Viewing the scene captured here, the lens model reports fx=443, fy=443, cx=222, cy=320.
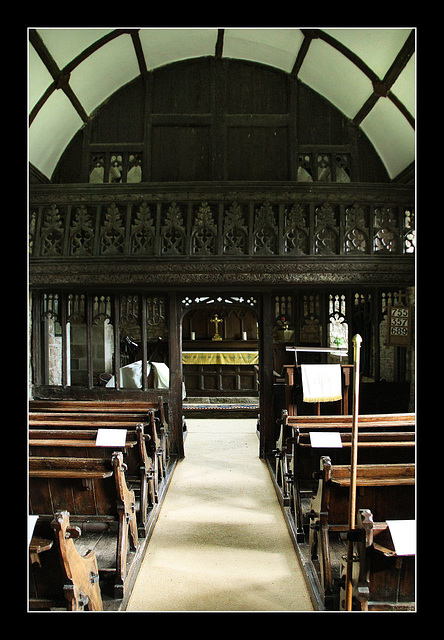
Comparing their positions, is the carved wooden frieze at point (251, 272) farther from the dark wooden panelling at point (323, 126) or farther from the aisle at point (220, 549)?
the aisle at point (220, 549)

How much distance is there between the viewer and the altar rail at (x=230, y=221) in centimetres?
622

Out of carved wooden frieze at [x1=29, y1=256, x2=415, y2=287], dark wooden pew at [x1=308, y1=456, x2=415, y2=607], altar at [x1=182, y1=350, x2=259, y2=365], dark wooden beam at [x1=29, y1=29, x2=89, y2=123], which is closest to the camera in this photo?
dark wooden pew at [x1=308, y1=456, x2=415, y2=607]

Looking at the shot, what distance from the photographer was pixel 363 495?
2.93 m

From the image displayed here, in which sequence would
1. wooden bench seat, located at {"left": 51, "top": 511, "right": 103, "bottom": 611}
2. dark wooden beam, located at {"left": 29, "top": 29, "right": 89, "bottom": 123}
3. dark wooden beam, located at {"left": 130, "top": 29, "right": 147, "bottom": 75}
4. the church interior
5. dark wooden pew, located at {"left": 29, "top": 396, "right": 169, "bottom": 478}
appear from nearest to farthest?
1. wooden bench seat, located at {"left": 51, "top": 511, "right": 103, "bottom": 611}
2. dark wooden pew, located at {"left": 29, "top": 396, "right": 169, "bottom": 478}
3. dark wooden beam, located at {"left": 29, "top": 29, "right": 89, "bottom": 123}
4. the church interior
5. dark wooden beam, located at {"left": 130, "top": 29, "right": 147, "bottom": 75}

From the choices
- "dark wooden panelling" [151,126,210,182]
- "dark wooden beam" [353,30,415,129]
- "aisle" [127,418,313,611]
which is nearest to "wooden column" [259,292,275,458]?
"aisle" [127,418,313,611]

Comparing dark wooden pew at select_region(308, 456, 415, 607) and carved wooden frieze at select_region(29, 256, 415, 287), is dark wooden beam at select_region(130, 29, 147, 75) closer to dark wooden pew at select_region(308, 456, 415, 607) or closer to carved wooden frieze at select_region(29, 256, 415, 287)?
carved wooden frieze at select_region(29, 256, 415, 287)

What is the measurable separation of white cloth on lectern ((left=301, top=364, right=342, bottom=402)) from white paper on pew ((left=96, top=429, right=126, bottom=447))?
105 inches

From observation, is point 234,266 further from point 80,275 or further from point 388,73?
point 388,73

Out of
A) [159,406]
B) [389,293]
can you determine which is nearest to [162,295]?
[159,406]

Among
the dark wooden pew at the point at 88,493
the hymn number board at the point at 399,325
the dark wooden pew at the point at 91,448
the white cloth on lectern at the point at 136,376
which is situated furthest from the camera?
the white cloth on lectern at the point at 136,376

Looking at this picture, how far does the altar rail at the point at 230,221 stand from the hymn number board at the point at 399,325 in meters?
0.81

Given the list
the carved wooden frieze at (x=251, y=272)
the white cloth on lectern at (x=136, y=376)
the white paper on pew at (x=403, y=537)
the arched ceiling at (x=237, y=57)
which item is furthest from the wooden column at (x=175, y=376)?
the white paper on pew at (x=403, y=537)

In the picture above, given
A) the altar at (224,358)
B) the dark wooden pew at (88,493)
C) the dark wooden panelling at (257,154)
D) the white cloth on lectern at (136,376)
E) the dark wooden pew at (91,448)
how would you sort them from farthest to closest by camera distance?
the altar at (224,358), the white cloth on lectern at (136,376), the dark wooden panelling at (257,154), the dark wooden pew at (91,448), the dark wooden pew at (88,493)

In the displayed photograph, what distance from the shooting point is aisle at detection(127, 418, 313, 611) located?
321 centimetres
